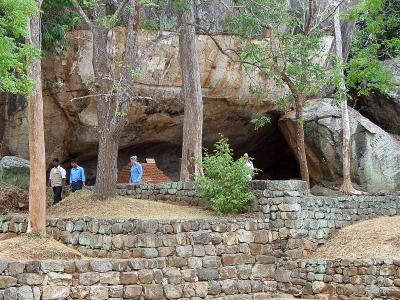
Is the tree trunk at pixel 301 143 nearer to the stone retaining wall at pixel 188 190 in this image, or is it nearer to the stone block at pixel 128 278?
the stone retaining wall at pixel 188 190

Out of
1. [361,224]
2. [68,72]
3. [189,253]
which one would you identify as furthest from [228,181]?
[68,72]

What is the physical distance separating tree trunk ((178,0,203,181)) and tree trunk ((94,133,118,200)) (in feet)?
11.1

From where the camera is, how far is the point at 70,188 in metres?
21.4

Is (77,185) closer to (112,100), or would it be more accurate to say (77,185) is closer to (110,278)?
(112,100)

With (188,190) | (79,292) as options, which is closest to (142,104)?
(188,190)

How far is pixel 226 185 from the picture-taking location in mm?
→ 16891

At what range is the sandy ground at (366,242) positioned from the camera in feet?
51.1

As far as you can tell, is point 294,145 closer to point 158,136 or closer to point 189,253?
point 158,136

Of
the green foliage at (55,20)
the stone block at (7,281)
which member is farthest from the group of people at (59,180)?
the stone block at (7,281)

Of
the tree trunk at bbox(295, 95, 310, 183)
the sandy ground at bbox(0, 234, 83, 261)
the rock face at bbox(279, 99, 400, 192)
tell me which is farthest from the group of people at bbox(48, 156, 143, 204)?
the rock face at bbox(279, 99, 400, 192)

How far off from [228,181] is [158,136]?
1157 cm

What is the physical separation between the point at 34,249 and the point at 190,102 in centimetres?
851

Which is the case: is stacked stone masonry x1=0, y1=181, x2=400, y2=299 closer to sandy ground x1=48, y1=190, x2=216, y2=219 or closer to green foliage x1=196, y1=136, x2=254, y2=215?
green foliage x1=196, y1=136, x2=254, y2=215

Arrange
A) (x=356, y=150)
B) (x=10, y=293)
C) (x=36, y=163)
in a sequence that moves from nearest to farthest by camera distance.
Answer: (x=10, y=293) < (x=36, y=163) < (x=356, y=150)
